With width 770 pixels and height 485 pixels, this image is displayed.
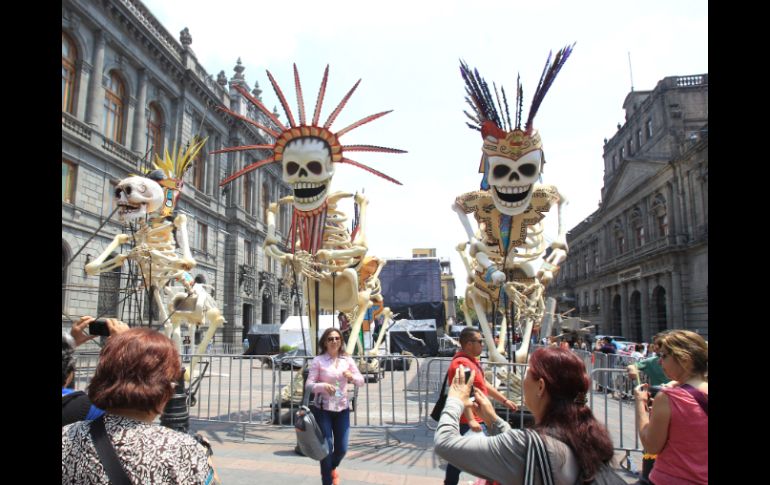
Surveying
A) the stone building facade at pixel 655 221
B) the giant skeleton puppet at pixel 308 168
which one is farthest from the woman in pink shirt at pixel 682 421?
the stone building facade at pixel 655 221

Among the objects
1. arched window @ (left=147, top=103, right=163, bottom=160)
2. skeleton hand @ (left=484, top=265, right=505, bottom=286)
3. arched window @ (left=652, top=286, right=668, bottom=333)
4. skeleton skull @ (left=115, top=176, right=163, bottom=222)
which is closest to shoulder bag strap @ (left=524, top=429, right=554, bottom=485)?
skeleton hand @ (left=484, top=265, right=505, bottom=286)

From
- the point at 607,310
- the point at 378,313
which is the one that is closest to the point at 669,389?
the point at 378,313

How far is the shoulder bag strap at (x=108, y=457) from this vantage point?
1.42 m

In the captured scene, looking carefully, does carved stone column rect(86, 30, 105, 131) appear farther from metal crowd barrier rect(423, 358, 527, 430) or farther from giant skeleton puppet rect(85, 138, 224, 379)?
metal crowd barrier rect(423, 358, 527, 430)

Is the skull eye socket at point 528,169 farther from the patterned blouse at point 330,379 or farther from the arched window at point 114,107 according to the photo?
the arched window at point 114,107

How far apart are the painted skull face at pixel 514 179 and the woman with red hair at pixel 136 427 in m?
5.34

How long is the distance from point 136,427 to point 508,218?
6.07m

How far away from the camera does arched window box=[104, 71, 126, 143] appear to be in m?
18.8

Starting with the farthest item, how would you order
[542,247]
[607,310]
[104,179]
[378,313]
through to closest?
[607,310], [104,179], [378,313], [542,247]

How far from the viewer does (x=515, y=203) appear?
650 centimetres

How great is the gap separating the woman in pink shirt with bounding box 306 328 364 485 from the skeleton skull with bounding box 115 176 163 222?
4.91 metres

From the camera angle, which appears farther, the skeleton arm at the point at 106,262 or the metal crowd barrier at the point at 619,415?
the skeleton arm at the point at 106,262
